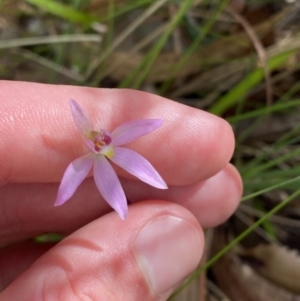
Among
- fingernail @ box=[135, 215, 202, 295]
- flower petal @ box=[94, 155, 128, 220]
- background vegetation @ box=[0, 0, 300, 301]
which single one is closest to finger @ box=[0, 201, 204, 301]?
fingernail @ box=[135, 215, 202, 295]

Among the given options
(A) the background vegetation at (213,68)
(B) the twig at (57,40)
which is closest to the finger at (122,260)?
(A) the background vegetation at (213,68)

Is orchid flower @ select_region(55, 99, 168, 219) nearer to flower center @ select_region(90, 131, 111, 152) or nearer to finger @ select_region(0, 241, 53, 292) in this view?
flower center @ select_region(90, 131, 111, 152)

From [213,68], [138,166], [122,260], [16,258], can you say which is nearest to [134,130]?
[138,166]

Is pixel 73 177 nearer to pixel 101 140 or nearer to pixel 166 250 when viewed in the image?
pixel 101 140

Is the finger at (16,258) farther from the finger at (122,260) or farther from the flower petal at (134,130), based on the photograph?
the flower petal at (134,130)

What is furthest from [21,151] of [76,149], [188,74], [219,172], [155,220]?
[188,74]

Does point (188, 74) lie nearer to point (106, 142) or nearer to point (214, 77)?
point (214, 77)
